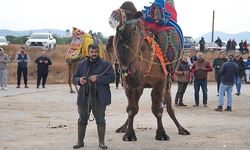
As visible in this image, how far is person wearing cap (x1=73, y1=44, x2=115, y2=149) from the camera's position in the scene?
8.80 meters

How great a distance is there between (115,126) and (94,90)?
3.31m

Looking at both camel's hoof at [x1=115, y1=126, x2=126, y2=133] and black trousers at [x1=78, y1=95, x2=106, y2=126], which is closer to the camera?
black trousers at [x1=78, y1=95, x2=106, y2=126]

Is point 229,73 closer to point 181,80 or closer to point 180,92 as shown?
point 181,80

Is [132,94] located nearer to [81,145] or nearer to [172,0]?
[81,145]

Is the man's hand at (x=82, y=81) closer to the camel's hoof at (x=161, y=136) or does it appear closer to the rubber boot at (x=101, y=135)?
the rubber boot at (x=101, y=135)

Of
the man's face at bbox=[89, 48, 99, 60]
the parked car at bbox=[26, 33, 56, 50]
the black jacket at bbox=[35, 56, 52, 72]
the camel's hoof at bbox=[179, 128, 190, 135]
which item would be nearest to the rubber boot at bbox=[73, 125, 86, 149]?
the man's face at bbox=[89, 48, 99, 60]

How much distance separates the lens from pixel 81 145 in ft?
29.6

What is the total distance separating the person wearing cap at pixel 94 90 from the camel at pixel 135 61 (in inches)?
15.0

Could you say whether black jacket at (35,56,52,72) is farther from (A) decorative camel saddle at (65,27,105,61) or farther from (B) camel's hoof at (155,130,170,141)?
(B) camel's hoof at (155,130,170,141)

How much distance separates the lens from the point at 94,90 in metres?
8.83

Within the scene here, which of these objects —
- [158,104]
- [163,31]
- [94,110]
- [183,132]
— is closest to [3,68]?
[163,31]

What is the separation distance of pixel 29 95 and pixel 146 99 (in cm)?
469

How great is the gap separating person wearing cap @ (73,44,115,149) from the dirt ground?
1.61 ft

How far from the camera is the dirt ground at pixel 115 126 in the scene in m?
9.49
